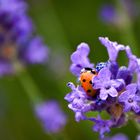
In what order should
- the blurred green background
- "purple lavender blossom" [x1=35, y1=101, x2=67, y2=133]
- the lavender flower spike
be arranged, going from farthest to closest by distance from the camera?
the blurred green background
"purple lavender blossom" [x1=35, y1=101, x2=67, y2=133]
the lavender flower spike

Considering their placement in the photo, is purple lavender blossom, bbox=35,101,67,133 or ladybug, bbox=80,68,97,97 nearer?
ladybug, bbox=80,68,97,97

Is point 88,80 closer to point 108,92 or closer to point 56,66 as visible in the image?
point 108,92

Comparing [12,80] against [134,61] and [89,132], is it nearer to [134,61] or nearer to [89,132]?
[89,132]

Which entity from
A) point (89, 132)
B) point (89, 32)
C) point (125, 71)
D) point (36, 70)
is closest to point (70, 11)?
point (89, 32)

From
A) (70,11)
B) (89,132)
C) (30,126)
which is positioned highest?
(70,11)

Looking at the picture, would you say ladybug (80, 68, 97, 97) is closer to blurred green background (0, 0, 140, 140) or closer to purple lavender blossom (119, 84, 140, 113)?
purple lavender blossom (119, 84, 140, 113)

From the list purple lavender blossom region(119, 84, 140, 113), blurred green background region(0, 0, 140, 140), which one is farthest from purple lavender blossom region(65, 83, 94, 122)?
blurred green background region(0, 0, 140, 140)
